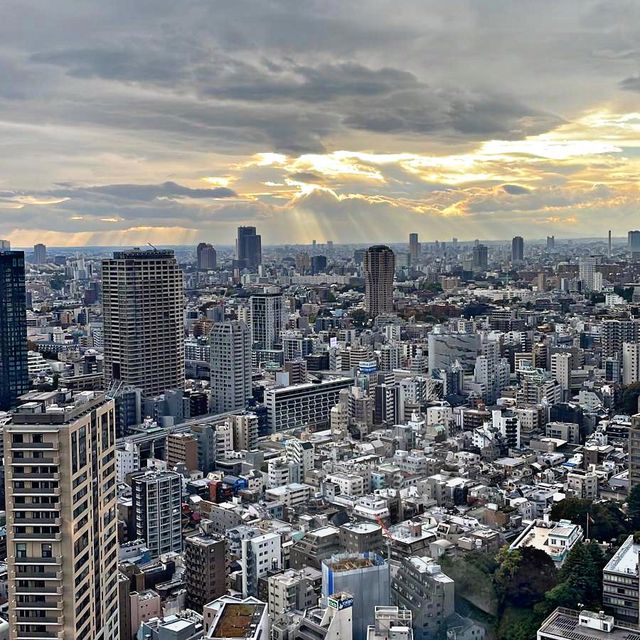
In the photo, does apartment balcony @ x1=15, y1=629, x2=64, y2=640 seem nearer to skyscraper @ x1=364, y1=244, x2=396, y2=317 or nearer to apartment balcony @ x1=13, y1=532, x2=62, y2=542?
apartment balcony @ x1=13, y1=532, x2=62, y2=542

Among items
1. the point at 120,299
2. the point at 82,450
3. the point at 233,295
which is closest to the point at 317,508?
the point at 82,450

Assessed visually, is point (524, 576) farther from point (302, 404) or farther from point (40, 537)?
point (302, 404)

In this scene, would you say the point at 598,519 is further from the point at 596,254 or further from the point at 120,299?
the point at 596,254

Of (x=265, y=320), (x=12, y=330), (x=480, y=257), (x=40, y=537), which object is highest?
(x=480, y=257)

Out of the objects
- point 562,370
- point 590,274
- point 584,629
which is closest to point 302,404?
point 562,370

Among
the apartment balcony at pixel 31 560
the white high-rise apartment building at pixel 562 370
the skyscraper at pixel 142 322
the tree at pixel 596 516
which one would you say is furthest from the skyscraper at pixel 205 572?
the white high-rise apartment building at pixel 562 370
